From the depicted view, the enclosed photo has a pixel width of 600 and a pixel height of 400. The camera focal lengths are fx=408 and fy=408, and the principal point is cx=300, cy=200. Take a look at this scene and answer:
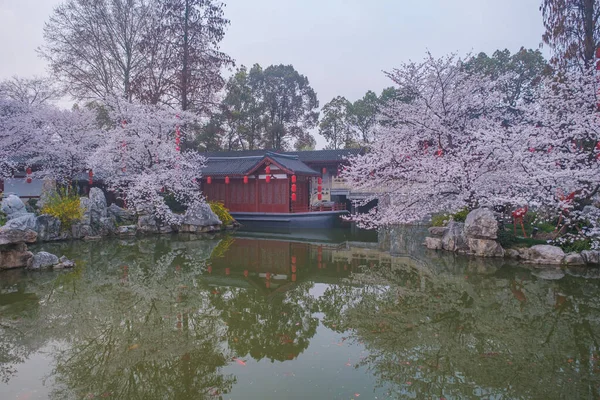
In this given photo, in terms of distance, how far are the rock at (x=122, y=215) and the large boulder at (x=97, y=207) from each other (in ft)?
2.29

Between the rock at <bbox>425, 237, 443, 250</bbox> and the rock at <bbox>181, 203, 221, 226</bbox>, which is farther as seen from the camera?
the rock at <bbox>181, 203, 221, 226</bbox>

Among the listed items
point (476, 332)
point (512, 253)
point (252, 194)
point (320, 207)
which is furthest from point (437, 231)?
point (252, 194)

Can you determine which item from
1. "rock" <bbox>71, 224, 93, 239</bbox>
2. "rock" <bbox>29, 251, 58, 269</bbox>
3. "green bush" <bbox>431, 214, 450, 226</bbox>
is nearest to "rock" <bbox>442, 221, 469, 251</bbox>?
"green bush" <bbox>431, 214, 450, 226</bbox>

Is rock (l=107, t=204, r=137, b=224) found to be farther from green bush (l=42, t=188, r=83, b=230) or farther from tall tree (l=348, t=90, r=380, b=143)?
tall tree (l=348, t=90, r=380, b=143)

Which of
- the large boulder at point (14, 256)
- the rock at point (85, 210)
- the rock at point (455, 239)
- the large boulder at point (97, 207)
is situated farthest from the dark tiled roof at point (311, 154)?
the large boulder at point (14, 256)

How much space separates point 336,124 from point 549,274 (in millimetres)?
29595

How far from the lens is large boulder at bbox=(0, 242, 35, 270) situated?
29.2 feet

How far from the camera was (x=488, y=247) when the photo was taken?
1061cm

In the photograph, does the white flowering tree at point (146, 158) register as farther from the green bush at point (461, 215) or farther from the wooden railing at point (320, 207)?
the green bush at point (461, 215)

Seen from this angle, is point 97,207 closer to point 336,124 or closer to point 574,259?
point 574,259

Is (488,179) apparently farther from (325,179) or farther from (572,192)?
(325,179)

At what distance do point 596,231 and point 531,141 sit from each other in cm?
224

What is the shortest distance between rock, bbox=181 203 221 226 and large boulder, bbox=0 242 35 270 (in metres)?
7.45

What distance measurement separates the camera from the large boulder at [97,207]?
1441cm
